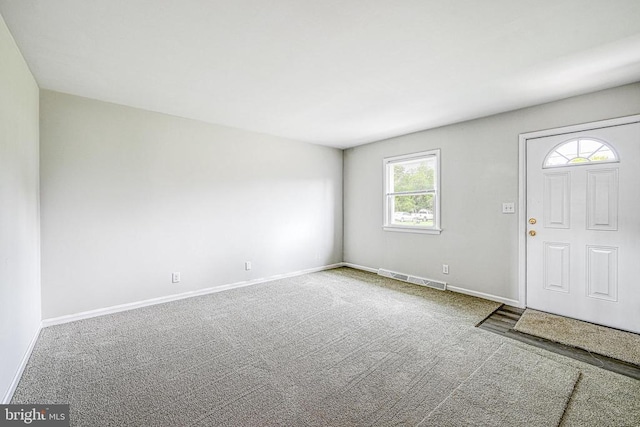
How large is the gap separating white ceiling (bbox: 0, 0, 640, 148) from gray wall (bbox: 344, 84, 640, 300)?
24 cm

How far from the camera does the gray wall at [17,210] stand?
1.82m

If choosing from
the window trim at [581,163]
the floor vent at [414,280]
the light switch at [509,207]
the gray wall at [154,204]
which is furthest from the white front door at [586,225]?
the gray wall at [154,204]

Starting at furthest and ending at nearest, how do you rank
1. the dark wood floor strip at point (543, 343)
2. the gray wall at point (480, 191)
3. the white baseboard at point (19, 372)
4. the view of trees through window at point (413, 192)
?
1. the view of trees through window at point (413, 192)
2. the gray wall at point (480, 191)
3. the dark wood floor strip at point (543, 343)
4. the white baseboard at point (19, 372)

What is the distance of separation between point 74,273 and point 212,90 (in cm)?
248

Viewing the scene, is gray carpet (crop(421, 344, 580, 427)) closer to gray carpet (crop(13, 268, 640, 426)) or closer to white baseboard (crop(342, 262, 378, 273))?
gray carpet (crop(13, 268, 640, 426))

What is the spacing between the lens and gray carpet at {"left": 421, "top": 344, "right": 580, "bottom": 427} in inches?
64.5

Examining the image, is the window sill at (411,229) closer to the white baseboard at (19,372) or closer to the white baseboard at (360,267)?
the white baseboard at (360,267)

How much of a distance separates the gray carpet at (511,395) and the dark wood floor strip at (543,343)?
0.98 feet

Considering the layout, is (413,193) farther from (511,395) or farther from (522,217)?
(511,395)

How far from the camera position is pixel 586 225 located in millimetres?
3031

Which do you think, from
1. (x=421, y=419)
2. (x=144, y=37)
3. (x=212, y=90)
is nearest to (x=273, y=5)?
(x=144, y=37)

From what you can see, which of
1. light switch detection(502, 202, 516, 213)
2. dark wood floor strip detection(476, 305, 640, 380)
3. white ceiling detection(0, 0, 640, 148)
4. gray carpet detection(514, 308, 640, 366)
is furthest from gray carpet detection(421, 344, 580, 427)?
white ceiling detection(0, 0, 640, 148)

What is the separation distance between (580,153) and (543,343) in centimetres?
207

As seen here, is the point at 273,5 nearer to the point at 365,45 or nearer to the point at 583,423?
the point at 365,45
